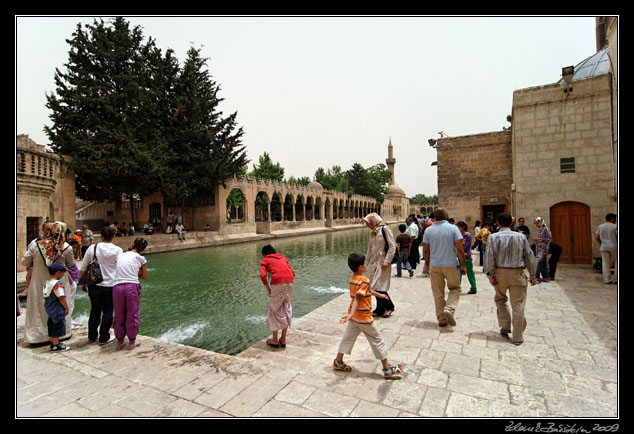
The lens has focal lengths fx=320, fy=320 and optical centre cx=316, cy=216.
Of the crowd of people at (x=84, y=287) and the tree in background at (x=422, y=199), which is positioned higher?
the tree in background at (x=422, y=199)

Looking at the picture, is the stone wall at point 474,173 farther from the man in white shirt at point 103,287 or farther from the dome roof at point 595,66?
the man in white shirt at point 103,287

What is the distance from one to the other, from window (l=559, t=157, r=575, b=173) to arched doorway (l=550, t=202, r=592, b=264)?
3.40 feet

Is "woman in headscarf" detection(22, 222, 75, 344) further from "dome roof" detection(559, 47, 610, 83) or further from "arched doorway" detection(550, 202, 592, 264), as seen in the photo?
"dome roof" detection(559, 47, 610, 83)

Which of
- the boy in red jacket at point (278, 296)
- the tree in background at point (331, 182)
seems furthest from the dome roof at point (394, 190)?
the boy in red jacket at point (278, 296)

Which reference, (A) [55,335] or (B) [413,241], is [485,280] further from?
(A) [55,335]

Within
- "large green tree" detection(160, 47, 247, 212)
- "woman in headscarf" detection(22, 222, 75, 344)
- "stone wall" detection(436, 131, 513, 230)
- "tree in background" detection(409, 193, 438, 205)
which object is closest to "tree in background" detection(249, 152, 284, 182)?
"large green tree" detection(160, 47, 247, 212)

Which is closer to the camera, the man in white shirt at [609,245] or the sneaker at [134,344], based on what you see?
the sneaker at [134,344]

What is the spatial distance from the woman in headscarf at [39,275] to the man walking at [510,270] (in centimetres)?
564

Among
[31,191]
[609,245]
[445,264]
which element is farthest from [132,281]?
[31,191]

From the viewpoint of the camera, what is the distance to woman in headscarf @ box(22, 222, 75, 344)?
420cm

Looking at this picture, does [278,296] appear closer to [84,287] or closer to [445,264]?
[445,264]

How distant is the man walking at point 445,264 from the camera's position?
4.54 m

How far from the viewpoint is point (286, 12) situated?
312 cm

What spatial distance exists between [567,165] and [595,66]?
19.4ft
